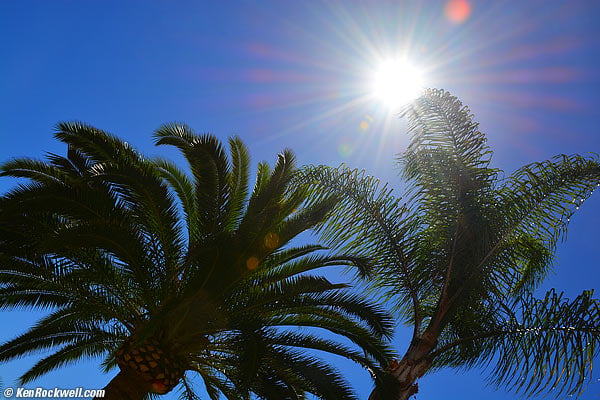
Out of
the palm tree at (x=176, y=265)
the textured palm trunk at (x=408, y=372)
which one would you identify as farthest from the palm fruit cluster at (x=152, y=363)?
the textured palm trunk at (x=408, y=372)

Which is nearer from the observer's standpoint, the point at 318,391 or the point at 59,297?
the point at 318,391

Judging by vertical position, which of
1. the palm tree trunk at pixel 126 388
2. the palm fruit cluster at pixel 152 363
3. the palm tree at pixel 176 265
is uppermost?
Answer: the palm tree at pixel 176 265

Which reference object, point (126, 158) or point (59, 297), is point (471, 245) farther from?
point (59, 297)

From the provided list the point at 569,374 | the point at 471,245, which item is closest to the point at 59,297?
the point at 471,245

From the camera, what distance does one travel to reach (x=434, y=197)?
329 inches

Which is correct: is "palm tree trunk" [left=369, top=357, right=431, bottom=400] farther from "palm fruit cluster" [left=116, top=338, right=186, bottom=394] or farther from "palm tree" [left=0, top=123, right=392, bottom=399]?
"palm fruit cluster" [left=116, top=338, right=186, bottom=394]

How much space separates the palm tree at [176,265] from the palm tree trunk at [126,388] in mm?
20

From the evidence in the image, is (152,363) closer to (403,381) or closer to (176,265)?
(176,265)

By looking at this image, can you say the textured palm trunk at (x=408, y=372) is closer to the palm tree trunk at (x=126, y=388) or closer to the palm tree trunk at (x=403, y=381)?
the palm tree trunk at (x=403, y=381)

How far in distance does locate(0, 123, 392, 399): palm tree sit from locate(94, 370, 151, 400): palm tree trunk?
20mm

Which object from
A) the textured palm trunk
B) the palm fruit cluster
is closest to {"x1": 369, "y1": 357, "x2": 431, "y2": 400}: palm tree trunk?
the textured palm trunk

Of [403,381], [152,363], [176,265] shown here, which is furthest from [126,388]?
[403,381]

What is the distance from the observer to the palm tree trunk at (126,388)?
7.50 metres

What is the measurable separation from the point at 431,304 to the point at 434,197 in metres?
1.96
